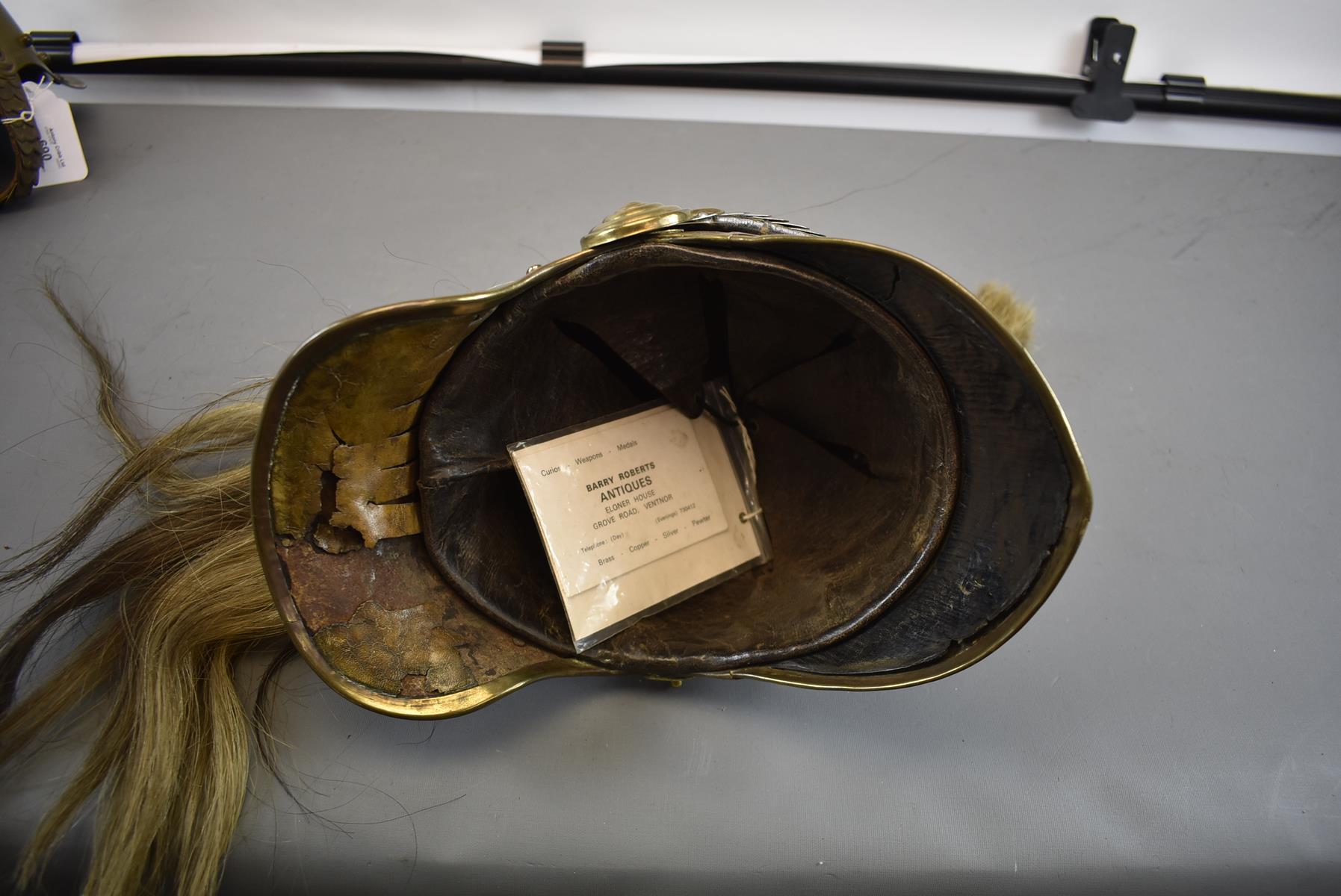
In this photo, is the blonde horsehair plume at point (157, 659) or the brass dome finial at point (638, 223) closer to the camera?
the brass dome finial at point (638, 223)

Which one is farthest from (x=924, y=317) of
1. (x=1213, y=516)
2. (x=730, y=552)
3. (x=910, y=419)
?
(x=1213, y=516)

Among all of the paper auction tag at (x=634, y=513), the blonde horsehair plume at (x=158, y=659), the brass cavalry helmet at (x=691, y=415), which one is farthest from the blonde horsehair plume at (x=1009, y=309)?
the blonde horsehair plume at (x=158, y=659)

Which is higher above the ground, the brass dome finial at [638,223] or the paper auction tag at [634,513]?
the brass dome finial at [638,223]

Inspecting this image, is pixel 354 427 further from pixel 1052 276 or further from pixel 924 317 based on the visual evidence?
pixel 1052 276

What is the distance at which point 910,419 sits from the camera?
817 millimetres

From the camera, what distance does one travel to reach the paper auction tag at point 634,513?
2.65 feet

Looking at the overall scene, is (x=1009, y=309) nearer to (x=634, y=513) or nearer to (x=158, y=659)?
(x=634, y=513)

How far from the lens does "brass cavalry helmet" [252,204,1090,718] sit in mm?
663

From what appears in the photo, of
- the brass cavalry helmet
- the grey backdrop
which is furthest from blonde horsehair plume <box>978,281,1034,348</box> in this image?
the brass cavalry helmet

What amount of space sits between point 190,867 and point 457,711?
0.36 metres

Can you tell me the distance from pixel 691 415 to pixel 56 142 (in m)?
1.04

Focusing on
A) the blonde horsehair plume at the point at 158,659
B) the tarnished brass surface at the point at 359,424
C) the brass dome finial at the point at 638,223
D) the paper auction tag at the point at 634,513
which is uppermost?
the brass dome finial at the point at 638,223

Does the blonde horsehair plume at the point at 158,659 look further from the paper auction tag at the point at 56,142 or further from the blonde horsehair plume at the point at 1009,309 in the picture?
the blonde horsehair plume at the point at 1009,309

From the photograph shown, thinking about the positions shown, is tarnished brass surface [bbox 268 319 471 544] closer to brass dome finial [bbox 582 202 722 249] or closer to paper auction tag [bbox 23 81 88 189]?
brass dome finial [bbox 582 202 722 249]
